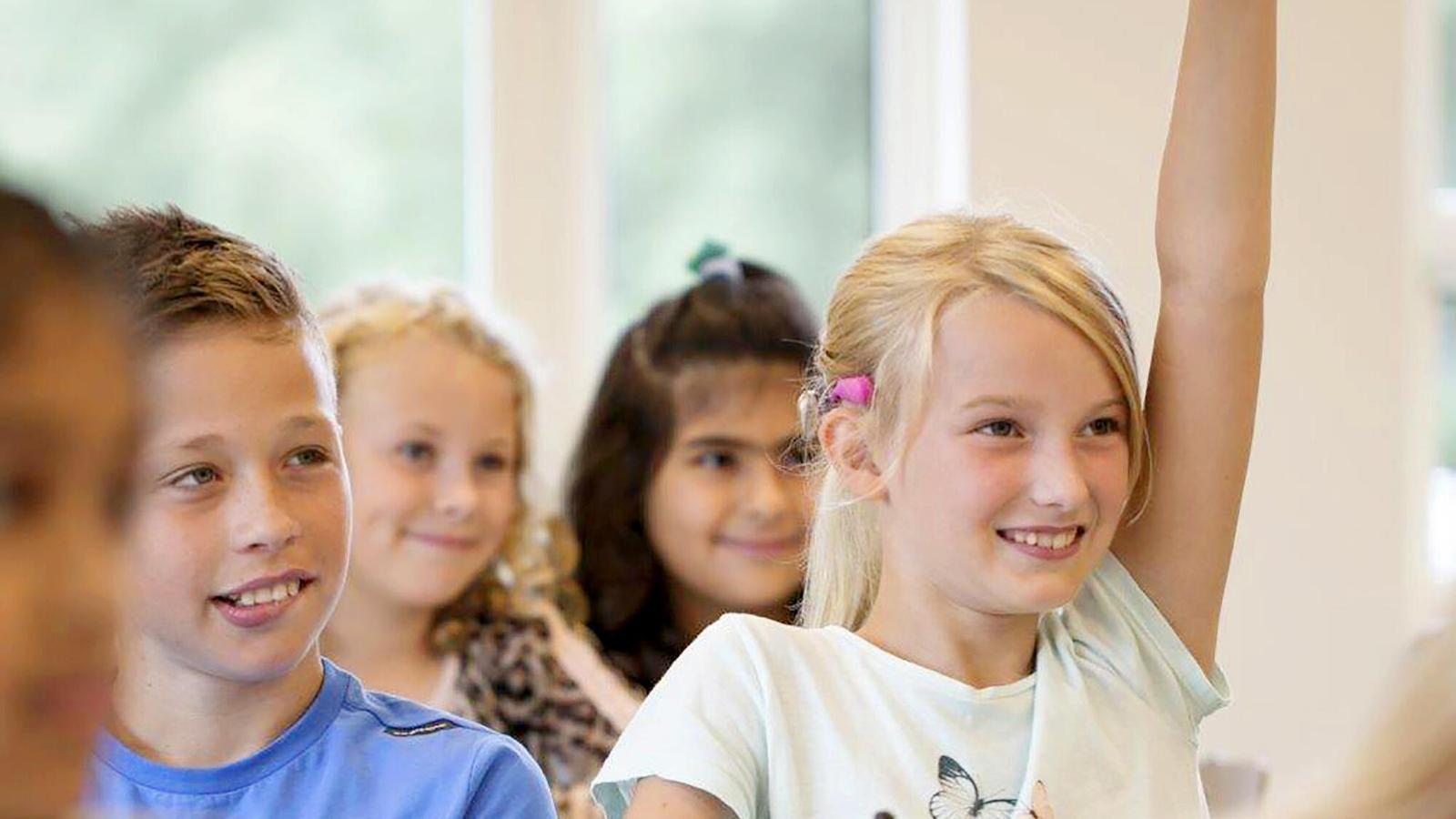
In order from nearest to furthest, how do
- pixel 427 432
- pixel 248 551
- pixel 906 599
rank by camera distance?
pixel 248 551
pixel 906 599
pixel 427 432

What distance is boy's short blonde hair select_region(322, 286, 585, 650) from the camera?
7.98 feet

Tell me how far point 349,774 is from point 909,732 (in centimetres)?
38

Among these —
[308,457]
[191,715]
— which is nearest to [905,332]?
[308,457]

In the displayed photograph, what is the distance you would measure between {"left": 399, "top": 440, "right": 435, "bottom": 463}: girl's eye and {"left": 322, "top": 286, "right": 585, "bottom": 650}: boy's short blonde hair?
0.11 metres

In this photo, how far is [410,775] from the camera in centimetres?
135

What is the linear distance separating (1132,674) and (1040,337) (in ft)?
0.85

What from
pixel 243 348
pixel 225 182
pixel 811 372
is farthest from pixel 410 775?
pixel 225 182

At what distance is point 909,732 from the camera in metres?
1.33

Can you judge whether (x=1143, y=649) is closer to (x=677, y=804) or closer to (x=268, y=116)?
(x=677, y=804)

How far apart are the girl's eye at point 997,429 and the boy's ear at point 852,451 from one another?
0.09m

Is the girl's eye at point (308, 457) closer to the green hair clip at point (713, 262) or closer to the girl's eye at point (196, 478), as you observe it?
the girl's eye at point (196, 478)

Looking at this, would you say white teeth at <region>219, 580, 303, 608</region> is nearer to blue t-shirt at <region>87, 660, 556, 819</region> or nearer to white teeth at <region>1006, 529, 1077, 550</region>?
blue t-shirt at <region>87, 660, 556, 819</region>

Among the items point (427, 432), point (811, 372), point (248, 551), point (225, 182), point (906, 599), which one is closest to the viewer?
point (248, 551)

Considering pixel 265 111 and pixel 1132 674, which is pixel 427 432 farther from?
pixel 1132 674
